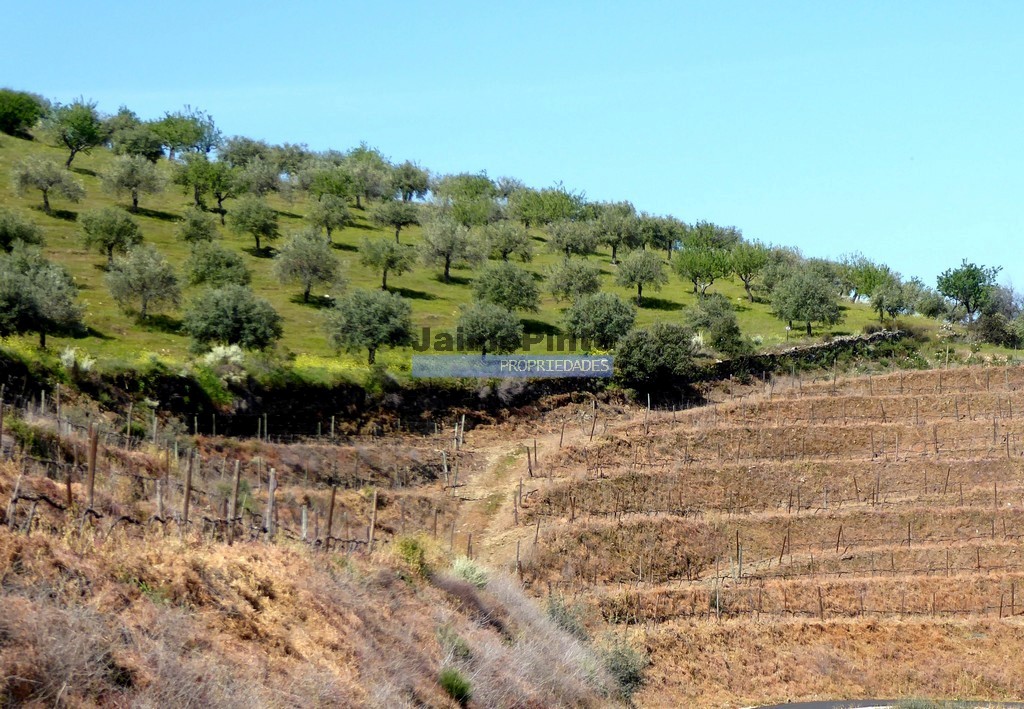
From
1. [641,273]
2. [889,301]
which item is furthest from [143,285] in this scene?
[889,301]

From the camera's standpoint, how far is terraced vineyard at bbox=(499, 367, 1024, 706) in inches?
1375

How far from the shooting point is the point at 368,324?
180ft

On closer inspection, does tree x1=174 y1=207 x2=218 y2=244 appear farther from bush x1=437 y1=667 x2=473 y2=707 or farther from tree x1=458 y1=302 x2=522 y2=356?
bush x1=437 y1=667 x2=473 y2=707

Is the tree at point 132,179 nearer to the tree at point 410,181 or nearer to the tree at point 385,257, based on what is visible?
the tree at point 385,257

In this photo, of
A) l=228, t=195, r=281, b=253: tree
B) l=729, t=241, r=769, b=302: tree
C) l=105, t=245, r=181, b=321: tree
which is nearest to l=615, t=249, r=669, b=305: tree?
l=729, t=241, r=769, b=302: tree

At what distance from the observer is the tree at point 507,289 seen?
225 feet

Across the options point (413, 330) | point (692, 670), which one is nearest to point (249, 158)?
point (413, 330)

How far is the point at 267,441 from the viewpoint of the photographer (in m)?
44.4

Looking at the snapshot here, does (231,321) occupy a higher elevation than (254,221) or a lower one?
lower

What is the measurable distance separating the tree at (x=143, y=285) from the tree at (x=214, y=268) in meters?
3.43

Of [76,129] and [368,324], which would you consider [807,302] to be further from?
[76,129]

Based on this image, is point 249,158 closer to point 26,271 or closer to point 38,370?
point 26,271

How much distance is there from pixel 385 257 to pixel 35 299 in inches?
1092

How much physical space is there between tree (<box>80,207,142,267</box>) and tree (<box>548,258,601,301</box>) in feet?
87.1
